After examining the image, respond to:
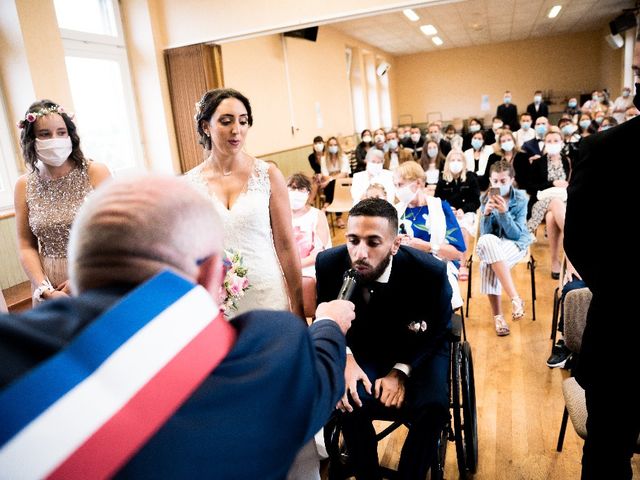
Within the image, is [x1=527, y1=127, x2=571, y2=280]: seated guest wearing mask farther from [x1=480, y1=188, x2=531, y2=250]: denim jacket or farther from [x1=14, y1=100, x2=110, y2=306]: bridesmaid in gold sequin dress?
[x1=14, y1=100, x2=110, y2=306]: bridesmaid in gold sequin dress

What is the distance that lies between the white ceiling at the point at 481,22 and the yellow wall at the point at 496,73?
579mm

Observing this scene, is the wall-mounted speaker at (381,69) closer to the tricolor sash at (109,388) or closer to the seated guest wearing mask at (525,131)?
the seated guest wearing mask at (525,131)

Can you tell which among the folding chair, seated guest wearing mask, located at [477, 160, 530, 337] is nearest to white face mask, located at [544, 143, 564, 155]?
seated guest wearing mask, located at [477, 160, 530, 337]

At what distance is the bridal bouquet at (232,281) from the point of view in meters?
1.61

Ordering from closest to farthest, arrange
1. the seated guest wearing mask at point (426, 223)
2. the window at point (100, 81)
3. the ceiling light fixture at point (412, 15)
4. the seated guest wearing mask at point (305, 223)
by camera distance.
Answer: the seated guest wearing mask at point (426, 223)
the seated guest wearing mask at point (305, 223)
the window at point (100, 81)
the ceiling light fixture at point (412, 15)

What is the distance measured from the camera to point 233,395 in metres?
0.60

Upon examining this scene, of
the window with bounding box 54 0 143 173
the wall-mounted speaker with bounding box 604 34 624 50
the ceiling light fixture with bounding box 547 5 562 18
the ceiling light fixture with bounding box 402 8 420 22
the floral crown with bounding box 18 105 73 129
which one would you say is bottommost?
the floral crown with bounding box 18 105 73 129

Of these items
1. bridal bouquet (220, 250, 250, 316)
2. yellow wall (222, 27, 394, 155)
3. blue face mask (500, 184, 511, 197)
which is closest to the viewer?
bridal bouquet (220, 250, 250, 316)

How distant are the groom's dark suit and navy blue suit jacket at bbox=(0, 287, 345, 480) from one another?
1.25m

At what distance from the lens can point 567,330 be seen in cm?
202

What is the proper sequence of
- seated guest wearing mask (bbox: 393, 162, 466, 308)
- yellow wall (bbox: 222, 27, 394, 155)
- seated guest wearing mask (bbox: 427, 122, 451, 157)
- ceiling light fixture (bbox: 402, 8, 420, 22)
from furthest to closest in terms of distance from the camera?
ceiling light fixture (bbox: 402, 8, 420, 22)
seated guest wearing mask (bbox: 427, 122, 451, 157)
yellow wall (bbox: 222, 27, 394, 155)
seated guest wearing mask (bbox: 393, 162, 466, 308)

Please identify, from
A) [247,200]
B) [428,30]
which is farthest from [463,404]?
[428,30]

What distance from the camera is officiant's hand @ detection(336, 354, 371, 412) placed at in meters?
1.79

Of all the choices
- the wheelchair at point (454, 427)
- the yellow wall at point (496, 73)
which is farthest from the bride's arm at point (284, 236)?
the yellow wall at point (496, 73)
